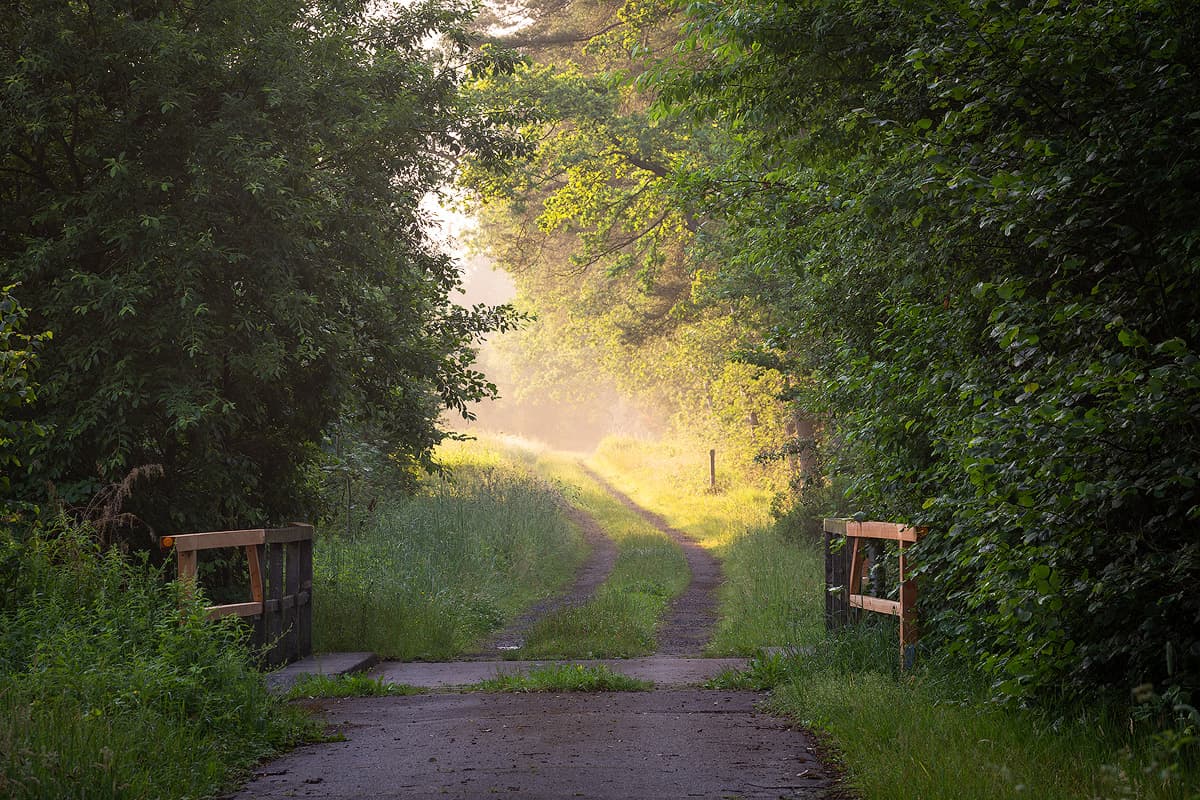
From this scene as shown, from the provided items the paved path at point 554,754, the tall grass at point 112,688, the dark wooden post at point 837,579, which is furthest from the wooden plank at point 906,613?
the tall grass at point 112,688

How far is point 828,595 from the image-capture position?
11.2 meters

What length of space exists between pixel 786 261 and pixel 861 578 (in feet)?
9.91

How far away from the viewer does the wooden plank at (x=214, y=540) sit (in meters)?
8.70

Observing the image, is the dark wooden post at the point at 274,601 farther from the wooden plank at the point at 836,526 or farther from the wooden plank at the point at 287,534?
the wooden plank at the point at 836,526

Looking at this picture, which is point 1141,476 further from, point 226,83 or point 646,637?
point 226,83

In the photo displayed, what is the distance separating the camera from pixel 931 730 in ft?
21.0

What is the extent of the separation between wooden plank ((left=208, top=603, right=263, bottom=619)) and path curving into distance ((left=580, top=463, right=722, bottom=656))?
15.4ft

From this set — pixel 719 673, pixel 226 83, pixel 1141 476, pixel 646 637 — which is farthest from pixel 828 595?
pixel 226 83

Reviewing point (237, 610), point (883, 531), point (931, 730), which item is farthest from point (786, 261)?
point (237, 610)

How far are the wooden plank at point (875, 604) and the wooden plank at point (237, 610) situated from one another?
5.13 metres

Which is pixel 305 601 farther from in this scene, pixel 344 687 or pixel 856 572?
pixel 856 572

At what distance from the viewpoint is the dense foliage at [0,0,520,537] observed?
10562 millimetres

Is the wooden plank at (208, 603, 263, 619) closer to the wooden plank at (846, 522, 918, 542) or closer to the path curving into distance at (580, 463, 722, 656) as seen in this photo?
the path curving into distance at (580, 463, 722, 656)

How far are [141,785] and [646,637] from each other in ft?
27.3
